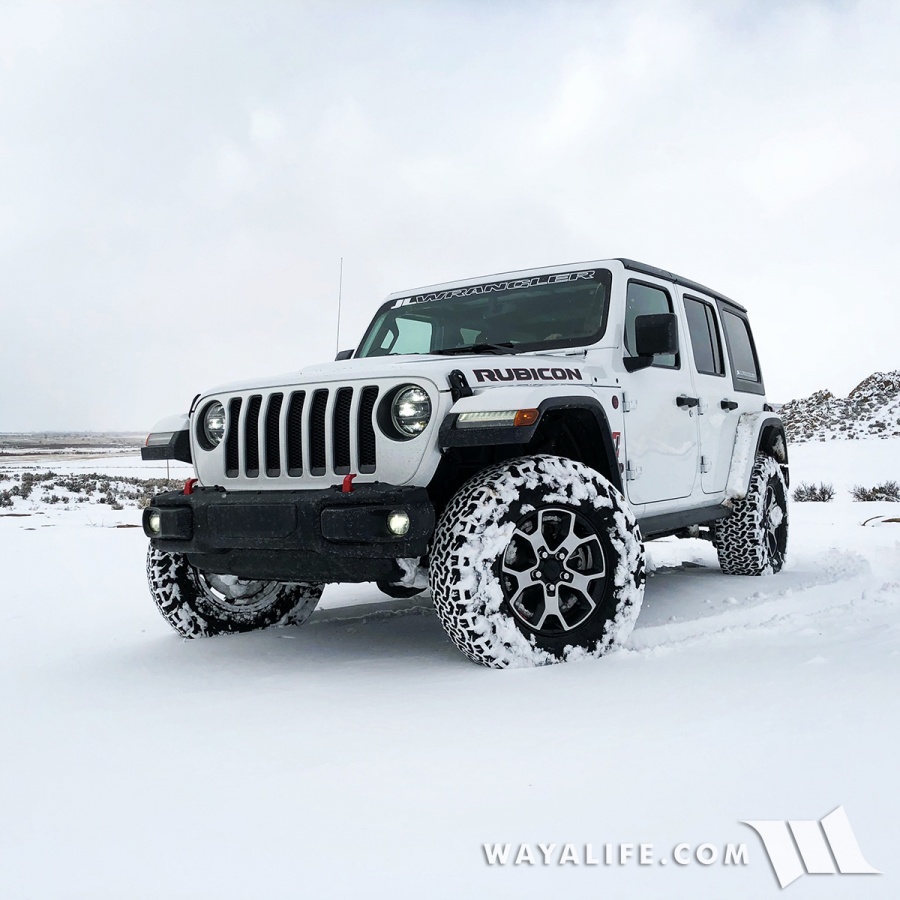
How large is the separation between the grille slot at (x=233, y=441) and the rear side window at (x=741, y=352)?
3.60 meters

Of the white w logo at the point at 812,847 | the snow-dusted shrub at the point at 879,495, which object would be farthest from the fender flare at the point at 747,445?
the snow-dusted shrub at the point at 879,495

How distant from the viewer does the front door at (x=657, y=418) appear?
445 cm

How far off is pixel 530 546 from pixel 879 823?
173 cm

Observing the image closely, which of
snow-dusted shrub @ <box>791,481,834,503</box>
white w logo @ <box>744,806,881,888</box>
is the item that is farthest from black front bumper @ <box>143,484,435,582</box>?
snow-dusted shrub @ <box>791,481,834,503</box>

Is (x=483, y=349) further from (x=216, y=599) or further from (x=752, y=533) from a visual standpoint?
(x=752, y=533)

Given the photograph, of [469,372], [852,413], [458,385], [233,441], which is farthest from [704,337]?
[852,413]

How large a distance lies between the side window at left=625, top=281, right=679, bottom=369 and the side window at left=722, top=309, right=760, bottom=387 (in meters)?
1.11

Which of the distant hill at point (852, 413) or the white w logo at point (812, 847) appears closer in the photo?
the white w logo at point (812, 847)

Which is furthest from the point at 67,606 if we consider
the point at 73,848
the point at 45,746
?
the point at 73,848

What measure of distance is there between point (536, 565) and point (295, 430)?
1.17 m

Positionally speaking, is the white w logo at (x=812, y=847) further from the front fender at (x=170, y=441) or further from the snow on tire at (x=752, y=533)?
the snow on tire at (x=752, y=533)

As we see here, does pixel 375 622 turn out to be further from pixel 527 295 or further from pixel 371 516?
pixel 527 295

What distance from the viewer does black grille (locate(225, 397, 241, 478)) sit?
12.8 feet

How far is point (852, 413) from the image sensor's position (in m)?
38.6
